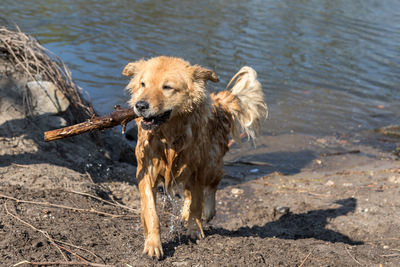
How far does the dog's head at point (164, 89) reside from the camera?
4.18 meters

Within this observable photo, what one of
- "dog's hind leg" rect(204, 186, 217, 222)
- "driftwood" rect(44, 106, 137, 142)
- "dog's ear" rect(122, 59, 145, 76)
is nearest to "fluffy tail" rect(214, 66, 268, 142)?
"dog's hind leg" rect(204, 186, 217, 222)

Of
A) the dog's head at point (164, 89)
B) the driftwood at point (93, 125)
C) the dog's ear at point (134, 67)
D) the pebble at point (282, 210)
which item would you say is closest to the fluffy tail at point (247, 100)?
the pebble at point (282, 210)

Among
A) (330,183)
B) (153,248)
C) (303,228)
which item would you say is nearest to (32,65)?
(153,248)

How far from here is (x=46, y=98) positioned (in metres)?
6.89

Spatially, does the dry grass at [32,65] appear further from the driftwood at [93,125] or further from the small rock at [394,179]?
the small rock at [394,179]

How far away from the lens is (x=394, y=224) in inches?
232

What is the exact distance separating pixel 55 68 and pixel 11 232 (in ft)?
13.2

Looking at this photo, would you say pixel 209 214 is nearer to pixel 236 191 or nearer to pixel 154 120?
pixel 236 191

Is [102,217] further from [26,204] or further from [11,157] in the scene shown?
[11,157]

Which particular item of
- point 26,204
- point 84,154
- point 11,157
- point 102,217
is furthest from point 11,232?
point 84,154

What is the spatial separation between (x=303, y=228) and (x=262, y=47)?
400 inches

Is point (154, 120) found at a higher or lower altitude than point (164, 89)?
lower

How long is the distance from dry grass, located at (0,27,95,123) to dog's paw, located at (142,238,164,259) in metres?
3.19

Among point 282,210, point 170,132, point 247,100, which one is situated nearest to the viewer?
point 170,132
